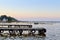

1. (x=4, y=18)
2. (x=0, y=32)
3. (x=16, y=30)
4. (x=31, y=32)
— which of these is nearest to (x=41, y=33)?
(x=31, y=32)

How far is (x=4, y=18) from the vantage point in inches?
6693

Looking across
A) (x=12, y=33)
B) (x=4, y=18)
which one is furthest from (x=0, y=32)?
(x=4, y=18)

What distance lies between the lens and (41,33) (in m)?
44.0

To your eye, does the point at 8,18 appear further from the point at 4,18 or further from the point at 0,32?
the point at 0,32

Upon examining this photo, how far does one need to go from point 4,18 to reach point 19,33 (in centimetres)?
12764

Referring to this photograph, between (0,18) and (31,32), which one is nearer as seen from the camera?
(31,32)

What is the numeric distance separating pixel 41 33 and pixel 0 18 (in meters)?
131

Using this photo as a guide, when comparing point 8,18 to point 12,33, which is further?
point 8,18

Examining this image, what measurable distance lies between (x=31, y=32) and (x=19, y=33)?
275 centimetres

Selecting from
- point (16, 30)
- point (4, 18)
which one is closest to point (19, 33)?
point (16, 30)

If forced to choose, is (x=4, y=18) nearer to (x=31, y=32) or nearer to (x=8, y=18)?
(x=8, y=18)

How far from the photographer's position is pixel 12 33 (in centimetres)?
4359

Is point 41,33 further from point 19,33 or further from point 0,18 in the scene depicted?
point 0,18

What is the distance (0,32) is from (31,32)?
6660 mm
